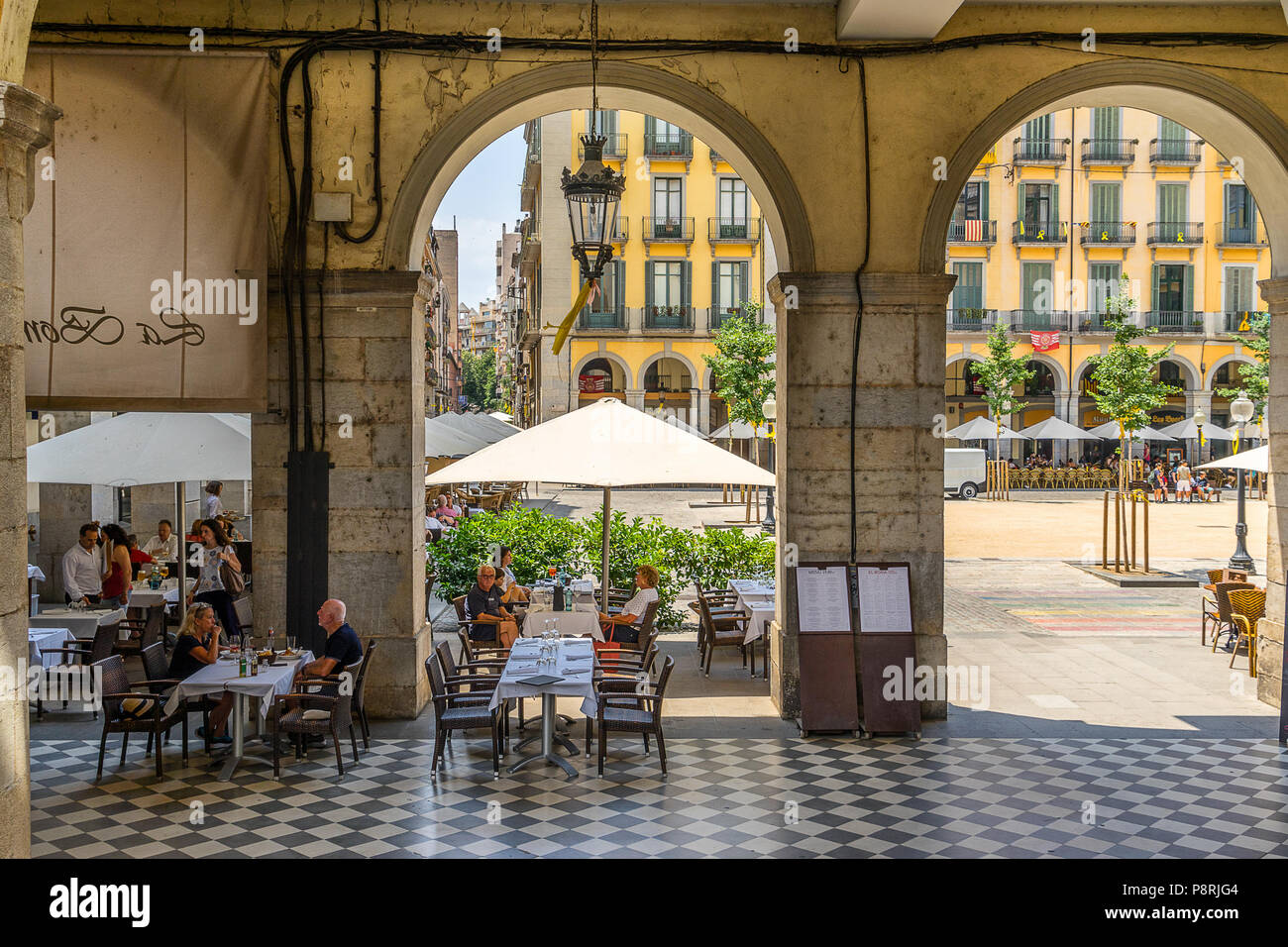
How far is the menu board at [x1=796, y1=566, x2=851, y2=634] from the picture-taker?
8.98m

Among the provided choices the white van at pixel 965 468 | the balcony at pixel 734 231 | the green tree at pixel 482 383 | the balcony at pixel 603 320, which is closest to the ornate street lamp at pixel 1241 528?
the white van at pixel 965 468

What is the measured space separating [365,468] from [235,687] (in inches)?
86.6

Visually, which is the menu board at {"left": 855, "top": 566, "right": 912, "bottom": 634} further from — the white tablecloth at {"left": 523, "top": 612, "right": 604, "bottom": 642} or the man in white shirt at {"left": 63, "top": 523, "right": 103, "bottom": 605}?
the man in white shirt at {"left": 63, "top": 523, "right": 103, "bottom": 605}

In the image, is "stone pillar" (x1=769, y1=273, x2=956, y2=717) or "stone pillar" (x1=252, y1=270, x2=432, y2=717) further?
"stone pillar" (x1=769, y1=273, x2=956, y2=717)

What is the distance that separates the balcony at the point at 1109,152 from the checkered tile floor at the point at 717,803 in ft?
137

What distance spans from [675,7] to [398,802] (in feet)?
22.3

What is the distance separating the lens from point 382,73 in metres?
9.02

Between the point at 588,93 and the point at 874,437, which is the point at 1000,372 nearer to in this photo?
the point at 874,437

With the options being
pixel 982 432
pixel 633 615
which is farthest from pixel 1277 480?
pixel 982 432

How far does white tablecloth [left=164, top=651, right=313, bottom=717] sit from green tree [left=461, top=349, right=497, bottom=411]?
299 ft

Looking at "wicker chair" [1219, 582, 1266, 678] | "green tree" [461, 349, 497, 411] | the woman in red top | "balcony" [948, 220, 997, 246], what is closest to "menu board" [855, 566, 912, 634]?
"wicker chair" [1219, 582, 1266, 678]

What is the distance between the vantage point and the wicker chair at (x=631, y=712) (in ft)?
25.7

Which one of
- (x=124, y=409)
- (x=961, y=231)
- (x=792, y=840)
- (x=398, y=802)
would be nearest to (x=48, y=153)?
(x=124, y=409)

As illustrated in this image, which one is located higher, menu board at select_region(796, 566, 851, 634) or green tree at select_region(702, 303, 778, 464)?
green tree at select_region(702, 303, 778, 464)
